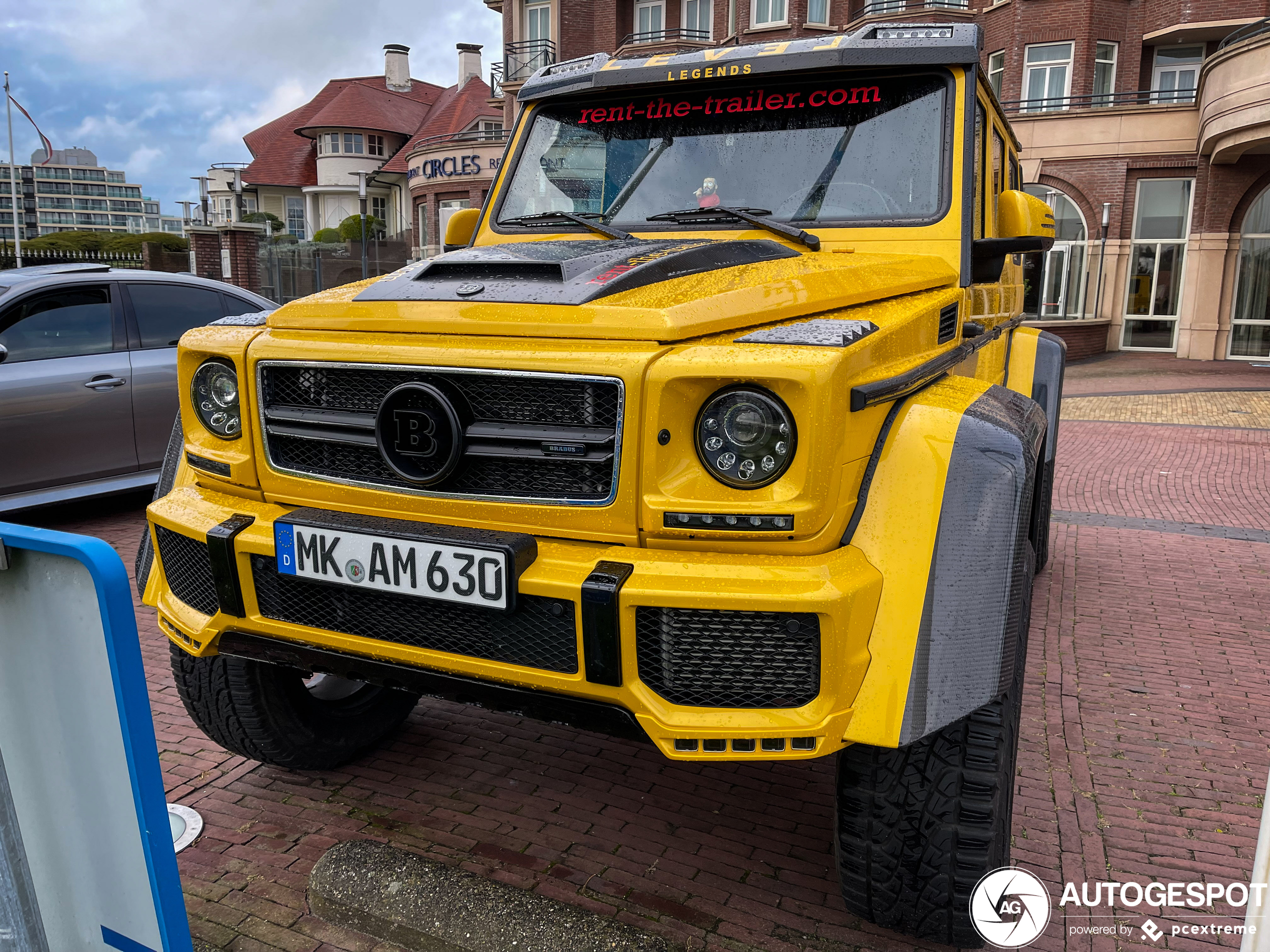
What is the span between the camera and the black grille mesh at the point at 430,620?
6.86 ft

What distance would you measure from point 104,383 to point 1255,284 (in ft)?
75.0

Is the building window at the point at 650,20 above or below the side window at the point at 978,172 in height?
above

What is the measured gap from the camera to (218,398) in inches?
103

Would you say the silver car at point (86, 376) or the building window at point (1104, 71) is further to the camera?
the building window at point (1104, 71)

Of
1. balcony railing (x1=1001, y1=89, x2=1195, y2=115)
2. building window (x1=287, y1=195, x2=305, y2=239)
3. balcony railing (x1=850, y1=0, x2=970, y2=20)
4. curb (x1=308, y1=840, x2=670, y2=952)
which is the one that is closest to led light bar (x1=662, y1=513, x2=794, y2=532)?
curb (x1=308, y1=840, x2=670, y2=952)

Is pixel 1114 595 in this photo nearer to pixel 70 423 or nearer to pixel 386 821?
pixel 386 821

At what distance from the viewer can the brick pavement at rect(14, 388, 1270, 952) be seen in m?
2.68

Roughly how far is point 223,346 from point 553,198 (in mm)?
1465

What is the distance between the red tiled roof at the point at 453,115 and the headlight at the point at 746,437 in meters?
47.0

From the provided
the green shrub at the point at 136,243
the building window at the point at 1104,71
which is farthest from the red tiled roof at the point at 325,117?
the building window at the point at 1104,71

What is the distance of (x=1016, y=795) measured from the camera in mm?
3295

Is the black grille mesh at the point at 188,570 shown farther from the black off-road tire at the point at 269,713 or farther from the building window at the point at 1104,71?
the building window at the point at 1104,71

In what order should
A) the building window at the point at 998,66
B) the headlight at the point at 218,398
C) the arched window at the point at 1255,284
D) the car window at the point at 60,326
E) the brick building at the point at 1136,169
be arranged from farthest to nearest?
the building window at the point at 998,66 < the brick building at the point at 1136,169 < the arched window at the point at 1255,284 < the car window at the point at 60,326 < the headlight at the point at 218,398

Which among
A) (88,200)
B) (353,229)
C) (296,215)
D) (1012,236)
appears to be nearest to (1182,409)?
(1012,236)
